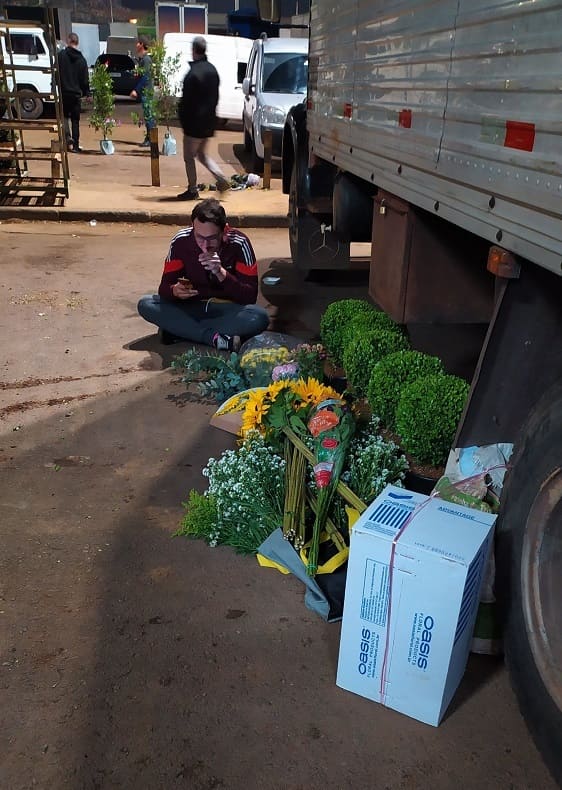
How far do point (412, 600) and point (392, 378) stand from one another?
4.84ft

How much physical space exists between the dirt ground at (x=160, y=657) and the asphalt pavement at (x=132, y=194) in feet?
19.5

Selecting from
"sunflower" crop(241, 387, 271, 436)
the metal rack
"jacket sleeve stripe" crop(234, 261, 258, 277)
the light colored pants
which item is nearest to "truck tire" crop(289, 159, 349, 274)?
"jacket sleeve stripe" crop(234, 261, 258, 277)

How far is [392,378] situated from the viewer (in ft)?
11.0

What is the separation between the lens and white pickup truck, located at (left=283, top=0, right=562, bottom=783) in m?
1.96

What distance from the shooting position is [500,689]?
2.32 m

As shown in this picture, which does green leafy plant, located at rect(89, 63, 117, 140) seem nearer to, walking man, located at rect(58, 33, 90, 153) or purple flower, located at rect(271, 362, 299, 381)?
walking man, located at rect(58, 33, 90, 153)

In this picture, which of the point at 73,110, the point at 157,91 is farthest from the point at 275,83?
the point at 73,110

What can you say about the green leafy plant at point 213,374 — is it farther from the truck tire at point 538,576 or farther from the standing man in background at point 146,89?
the standing man in background at point 146,89

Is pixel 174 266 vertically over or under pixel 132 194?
over

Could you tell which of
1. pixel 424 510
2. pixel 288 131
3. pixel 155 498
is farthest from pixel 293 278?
→ pixel 424 510

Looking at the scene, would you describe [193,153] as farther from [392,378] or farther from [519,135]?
[519,135]

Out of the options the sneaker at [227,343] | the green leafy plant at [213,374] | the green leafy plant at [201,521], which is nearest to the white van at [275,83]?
the sneaker at [227,343]

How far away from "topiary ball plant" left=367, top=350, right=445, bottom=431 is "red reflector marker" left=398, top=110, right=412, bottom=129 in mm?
1063

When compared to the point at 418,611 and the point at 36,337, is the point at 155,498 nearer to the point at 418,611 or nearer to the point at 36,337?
the point at 418,611
